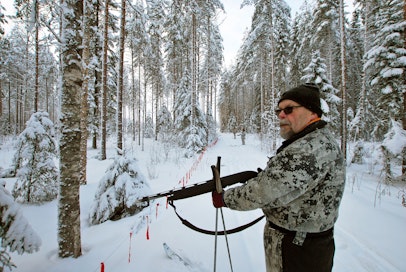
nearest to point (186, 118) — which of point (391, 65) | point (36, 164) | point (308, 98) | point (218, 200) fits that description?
point (36, 164)

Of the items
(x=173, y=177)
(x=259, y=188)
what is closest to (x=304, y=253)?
(x=259, y=188)

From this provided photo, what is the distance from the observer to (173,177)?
8.62 metres

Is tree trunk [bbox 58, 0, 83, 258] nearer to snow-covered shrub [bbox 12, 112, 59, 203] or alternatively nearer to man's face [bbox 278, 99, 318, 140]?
man's face [bbox 278, 99, 318, 140]

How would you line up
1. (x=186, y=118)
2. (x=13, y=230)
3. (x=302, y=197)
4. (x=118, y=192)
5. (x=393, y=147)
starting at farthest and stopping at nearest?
(x=186, y=118) < (x=393, y=147) < (x=118, y=192) < (x=13, y=230) < (x=302, y=197)

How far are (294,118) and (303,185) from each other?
2.00 feet

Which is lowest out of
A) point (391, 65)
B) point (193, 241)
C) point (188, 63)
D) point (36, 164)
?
point (193, 241)

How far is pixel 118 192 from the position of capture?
4.79 m

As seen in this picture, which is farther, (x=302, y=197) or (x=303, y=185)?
(x=302, y=197)

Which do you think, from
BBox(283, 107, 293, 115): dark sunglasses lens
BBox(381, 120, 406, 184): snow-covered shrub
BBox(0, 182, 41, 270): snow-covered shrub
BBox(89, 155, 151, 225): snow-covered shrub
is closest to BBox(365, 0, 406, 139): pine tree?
BBox(381, 120, 406, 184): snow-covered shrub

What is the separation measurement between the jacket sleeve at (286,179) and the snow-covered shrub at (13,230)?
2266mm

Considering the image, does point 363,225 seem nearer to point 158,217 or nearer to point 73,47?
point 158,217

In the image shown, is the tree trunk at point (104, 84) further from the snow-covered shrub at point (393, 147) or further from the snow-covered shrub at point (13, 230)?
the snow-covered shrub at point (393, 147)

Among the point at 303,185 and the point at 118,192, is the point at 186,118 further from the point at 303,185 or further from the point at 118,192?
the point at 303,185

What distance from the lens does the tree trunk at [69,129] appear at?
3.12 meters
